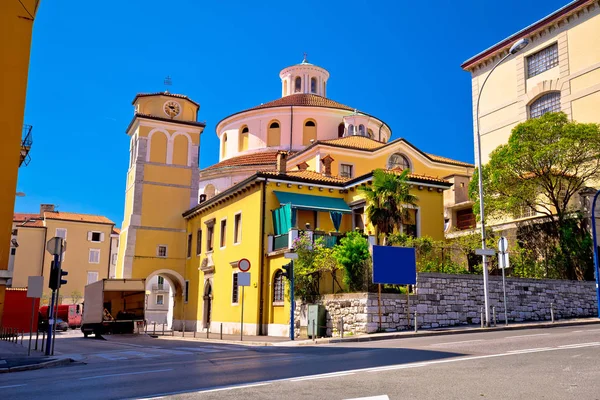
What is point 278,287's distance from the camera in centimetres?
2689

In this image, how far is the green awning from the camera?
28.0 m

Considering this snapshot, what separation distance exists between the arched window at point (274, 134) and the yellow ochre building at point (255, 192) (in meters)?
0.09

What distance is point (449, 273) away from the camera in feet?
73.7

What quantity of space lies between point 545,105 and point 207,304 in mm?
23707

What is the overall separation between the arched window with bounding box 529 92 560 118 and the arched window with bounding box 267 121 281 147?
1961 centimetres

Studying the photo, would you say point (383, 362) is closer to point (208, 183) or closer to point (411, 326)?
point (411, 326)

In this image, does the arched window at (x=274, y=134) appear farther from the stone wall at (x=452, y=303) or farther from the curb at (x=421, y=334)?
the curb at (x=421, y=334)

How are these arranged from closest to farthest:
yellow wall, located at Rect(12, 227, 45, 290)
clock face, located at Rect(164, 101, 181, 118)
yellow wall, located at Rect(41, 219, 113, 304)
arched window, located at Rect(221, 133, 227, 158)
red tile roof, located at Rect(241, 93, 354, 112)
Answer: clock face, located at Rect(164, 101, 181, 118) → yellow wall, located at Rect(12, 227, 45, 290) → red tile roof, located at Rect(241, 93, 354, 112) → arched window, located at Rect(221, 133, 227, 158) → yellow wall, located at Rect(41, 219, 113, 304)

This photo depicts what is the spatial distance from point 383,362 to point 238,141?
40.6 metres

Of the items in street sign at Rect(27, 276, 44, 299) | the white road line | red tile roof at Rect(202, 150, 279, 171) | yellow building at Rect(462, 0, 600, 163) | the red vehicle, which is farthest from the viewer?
the red vehicle

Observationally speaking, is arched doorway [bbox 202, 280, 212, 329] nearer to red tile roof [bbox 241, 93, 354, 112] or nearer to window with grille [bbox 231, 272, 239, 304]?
window with grille [bbox 231, 272, 239, 304]

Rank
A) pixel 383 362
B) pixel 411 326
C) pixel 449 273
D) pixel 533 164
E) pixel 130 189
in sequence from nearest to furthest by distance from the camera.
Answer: pixel 383 362 < pixel 411 326 < pixel 449 273 < pixel 533 164 < pixel 130 189

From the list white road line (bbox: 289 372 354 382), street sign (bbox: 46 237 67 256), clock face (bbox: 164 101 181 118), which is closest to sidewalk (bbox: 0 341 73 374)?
street sign (bbox: 46 237 67 256)

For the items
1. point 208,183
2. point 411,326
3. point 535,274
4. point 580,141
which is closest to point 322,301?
point 411,326
